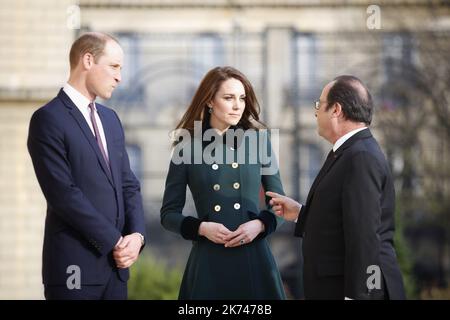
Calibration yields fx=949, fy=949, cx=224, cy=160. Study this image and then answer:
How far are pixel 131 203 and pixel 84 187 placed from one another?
27cm

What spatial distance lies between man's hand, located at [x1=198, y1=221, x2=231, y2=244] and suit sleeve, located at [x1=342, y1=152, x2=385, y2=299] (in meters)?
0.59

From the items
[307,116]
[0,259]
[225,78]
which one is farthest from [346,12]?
[225,78]

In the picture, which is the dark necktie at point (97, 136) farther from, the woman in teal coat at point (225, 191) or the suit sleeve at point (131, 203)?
the woman in teal coat at point (225, 191)

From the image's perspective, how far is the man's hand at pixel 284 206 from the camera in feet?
13.3

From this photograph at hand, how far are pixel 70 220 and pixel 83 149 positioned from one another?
0.30 m

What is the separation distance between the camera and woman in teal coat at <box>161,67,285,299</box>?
412 centimetres

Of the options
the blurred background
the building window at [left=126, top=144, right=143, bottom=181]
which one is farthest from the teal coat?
the building window at [left=126, top=144, right=143, bottom=181]

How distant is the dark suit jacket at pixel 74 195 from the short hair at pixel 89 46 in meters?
0.20

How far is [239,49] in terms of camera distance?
16.3 metres

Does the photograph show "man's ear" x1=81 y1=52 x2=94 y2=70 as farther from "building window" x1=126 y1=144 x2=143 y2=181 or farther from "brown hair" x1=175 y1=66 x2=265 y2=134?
"building window" x1=126 y1=144 x2=143 y2=181

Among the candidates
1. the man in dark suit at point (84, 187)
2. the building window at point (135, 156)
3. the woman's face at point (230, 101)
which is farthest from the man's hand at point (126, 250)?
the building window at point (135, 156)

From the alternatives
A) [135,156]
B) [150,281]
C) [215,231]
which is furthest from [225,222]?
[135,156]

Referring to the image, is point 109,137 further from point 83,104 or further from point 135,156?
point 135,156
